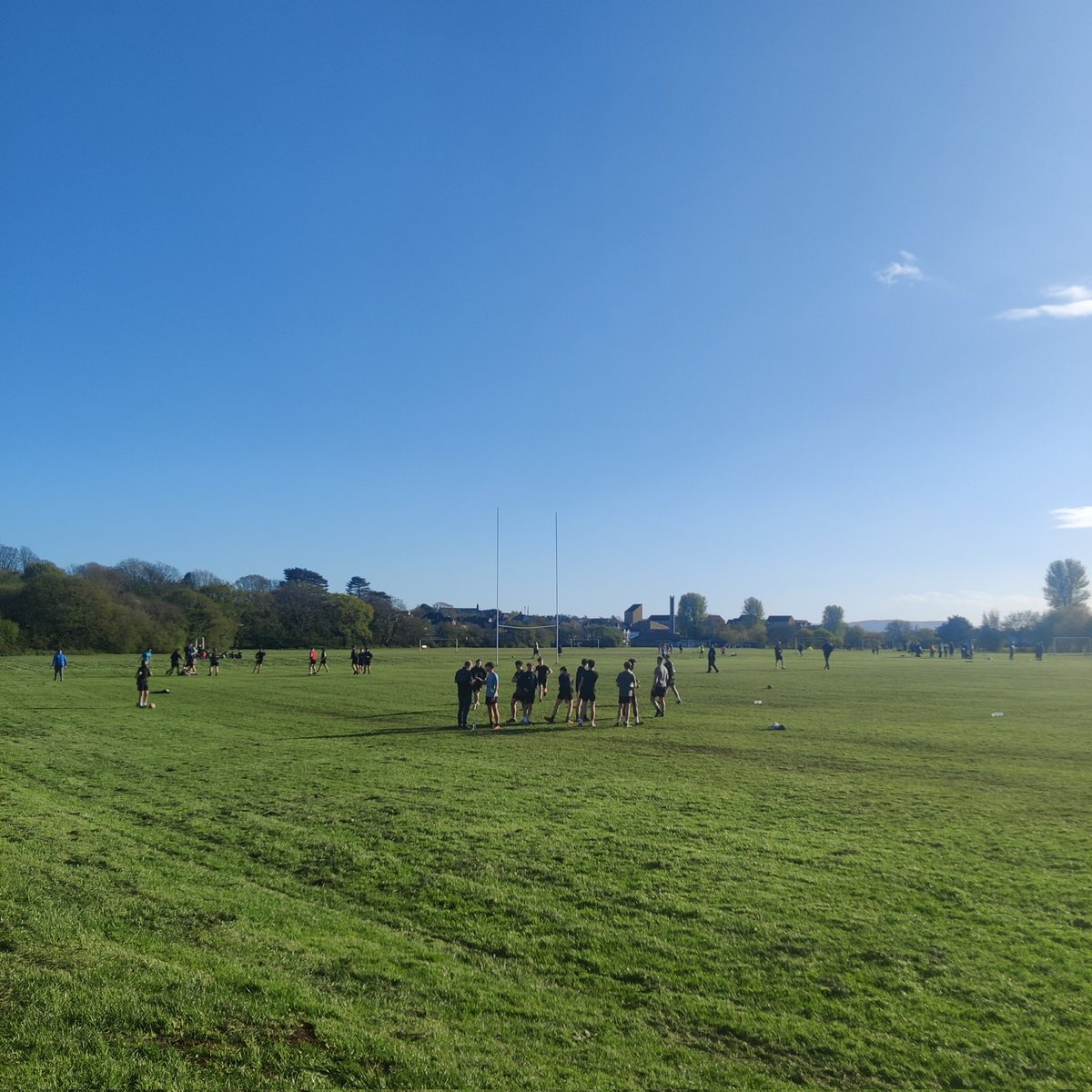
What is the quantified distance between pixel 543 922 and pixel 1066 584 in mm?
181083

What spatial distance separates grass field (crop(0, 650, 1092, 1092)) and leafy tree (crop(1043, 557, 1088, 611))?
166m

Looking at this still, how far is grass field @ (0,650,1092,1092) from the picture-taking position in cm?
506

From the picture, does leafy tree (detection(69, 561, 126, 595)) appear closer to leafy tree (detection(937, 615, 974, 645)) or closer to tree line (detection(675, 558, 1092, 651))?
tree line (detection(675, 558, 1092, 651))

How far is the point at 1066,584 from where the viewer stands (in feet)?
520

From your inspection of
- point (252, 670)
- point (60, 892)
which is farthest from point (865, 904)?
Answer: point (252, 670)

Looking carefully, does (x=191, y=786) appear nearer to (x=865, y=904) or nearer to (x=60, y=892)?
(x=60, y=892)

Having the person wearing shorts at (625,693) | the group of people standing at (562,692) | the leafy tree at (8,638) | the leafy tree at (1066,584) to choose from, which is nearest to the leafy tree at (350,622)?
the leafy tree at (8,638)

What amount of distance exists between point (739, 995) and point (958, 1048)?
1.44 meters

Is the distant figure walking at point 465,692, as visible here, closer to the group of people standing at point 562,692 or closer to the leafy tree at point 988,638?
the group of people standing at point 562,692

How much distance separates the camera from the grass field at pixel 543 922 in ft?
16.6

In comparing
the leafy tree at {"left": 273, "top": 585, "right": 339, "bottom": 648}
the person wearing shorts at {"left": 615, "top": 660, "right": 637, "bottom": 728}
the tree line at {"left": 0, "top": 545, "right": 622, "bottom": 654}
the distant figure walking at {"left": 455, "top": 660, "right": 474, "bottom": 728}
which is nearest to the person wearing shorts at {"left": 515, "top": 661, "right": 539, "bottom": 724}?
the distant figure walking at {"left": 455, "top": 660, "right": 474, "bottom": 728}

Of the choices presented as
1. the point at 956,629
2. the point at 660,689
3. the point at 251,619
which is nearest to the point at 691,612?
the point at 956,629

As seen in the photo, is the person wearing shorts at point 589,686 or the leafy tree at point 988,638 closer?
the person wearing shorts at point 589,686

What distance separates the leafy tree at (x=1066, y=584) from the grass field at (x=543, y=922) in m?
166
